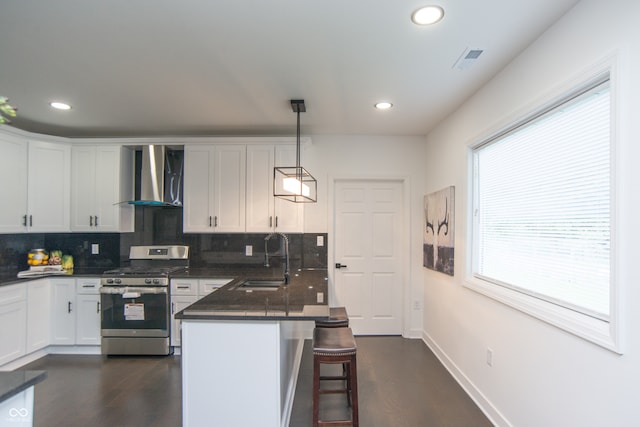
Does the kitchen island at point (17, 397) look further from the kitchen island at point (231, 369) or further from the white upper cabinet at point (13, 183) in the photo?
the white upper cabinet at point (13, 183)

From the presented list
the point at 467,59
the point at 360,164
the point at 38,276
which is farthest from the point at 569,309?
the point at 38,276

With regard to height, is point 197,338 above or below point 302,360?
above

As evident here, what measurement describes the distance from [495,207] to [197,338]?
2384 mm

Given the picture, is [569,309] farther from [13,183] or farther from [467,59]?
[13,183]

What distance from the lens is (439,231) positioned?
3336mm

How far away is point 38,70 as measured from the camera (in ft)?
7.61

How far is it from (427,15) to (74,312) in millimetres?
4368

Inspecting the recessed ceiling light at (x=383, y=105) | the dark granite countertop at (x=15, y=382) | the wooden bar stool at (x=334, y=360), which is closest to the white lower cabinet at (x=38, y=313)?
the dark granite countertop at (x=15, y=382)

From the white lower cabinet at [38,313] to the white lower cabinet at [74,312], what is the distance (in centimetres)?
5

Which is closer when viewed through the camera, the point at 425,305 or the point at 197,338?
the point at 197,338

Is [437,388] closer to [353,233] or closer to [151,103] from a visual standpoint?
[353,233]

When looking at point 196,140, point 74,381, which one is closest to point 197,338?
point 74,381

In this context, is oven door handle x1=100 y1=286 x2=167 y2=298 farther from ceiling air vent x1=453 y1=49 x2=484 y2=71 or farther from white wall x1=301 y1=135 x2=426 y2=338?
ceiling air vent x1=453 y1=49 x2=484 y2=71

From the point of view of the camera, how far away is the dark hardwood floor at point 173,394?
231cm
